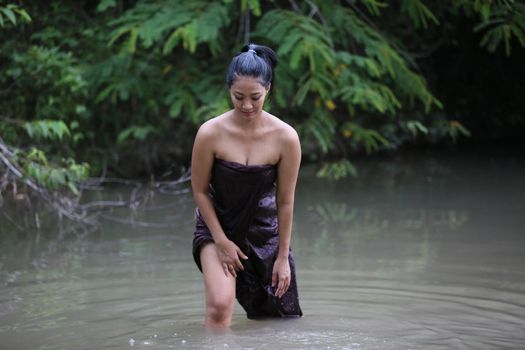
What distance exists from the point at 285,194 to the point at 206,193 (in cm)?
38

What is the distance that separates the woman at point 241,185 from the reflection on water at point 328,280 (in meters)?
0.29

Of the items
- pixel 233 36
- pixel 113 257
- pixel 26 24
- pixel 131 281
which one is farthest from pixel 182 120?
pixel 131 281

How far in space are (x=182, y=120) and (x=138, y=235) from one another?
144 inches

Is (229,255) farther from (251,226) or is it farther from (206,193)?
(206,193)

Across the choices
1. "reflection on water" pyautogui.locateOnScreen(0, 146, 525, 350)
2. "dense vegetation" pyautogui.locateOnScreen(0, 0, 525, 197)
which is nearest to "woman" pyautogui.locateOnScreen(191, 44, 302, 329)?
"reflection on water" pyautogui.locateOnScreen(0, 146, 525, 350)

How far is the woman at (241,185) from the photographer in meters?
4.29

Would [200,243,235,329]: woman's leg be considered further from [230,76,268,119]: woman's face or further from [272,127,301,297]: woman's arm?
[230,76,268,119]: woman's face

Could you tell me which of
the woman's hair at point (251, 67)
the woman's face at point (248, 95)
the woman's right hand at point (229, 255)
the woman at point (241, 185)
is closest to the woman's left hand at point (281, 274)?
the woman at point (241, 185)

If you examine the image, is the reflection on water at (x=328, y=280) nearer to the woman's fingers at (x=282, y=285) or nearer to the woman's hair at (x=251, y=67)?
the woman's fingers at (x=282, y=285)

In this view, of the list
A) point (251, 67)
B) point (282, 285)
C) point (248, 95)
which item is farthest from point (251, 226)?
point (251, 67)

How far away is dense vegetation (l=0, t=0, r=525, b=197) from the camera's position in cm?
905

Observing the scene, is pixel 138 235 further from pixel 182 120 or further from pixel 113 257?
pixel 182 120

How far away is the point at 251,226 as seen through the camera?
4.53 m

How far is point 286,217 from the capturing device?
4430mm
